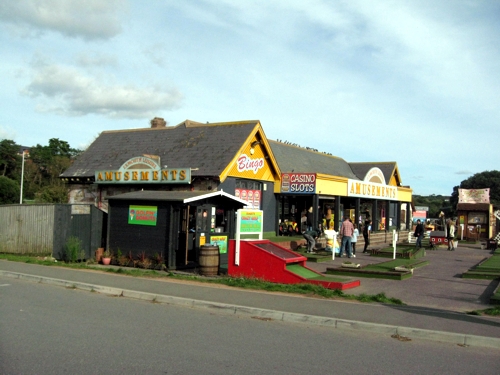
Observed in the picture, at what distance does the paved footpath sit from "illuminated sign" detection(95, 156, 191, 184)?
713 centimetres

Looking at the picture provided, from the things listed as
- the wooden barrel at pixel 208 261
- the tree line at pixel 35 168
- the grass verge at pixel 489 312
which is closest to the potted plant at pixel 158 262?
the wooden barrel at pixel 208 261

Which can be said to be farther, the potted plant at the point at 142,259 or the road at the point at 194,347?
the potted plant at the point at 142,259

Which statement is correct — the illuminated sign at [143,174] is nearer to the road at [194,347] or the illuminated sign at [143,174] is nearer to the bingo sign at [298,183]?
the bingo sign at [298,183]

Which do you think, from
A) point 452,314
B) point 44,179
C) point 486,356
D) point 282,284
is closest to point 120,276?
point 282,284

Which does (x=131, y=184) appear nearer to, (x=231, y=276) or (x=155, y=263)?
(x=155, y=263)

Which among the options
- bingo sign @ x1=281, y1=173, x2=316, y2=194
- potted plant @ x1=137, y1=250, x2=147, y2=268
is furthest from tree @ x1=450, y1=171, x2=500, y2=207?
potted plant @ x1=137, y1=250, x2=147, y2=268

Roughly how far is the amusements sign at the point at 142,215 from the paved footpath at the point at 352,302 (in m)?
2.67

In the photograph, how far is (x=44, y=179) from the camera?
217 feet

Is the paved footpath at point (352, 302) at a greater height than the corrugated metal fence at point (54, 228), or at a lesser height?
lesser

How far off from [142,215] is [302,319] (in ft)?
31.3

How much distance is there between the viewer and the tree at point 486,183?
97363mm

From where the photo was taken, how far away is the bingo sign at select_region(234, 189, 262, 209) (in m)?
24.7

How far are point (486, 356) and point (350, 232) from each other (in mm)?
14047

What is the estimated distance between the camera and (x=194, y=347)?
757cm
